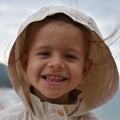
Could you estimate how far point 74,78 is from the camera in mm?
1459

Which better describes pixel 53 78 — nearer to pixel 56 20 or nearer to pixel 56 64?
pixel 56 64

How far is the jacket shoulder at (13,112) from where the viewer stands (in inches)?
59.3

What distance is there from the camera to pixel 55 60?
141cm

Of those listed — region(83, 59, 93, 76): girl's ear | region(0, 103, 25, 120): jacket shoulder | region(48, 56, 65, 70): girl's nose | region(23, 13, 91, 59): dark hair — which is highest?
region(23, 13, 91, 59): dark hair

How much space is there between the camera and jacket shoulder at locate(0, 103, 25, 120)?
151 cm

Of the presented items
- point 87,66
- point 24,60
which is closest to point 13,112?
point 24,60

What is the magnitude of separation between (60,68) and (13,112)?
0.24 meters

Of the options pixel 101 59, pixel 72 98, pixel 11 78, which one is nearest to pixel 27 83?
pixel 11 78

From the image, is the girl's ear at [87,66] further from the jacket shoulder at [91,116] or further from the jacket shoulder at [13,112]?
the jacket shoulder at [13,112]

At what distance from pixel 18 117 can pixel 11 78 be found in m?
0.14

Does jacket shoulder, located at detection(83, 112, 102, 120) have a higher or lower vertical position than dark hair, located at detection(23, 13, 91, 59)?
lower

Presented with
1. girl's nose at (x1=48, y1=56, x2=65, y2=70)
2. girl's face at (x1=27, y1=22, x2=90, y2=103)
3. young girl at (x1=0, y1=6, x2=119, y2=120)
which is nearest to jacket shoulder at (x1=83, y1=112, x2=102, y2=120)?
young girl at (x1=0, y1=6, x2=119, y2=120)

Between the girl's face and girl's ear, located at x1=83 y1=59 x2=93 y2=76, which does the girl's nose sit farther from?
girl's ear, located at x1=83 y1=59 x2=93 y2=76

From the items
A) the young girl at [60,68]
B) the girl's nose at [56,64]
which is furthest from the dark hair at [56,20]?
the girl's nose at [56,64]
